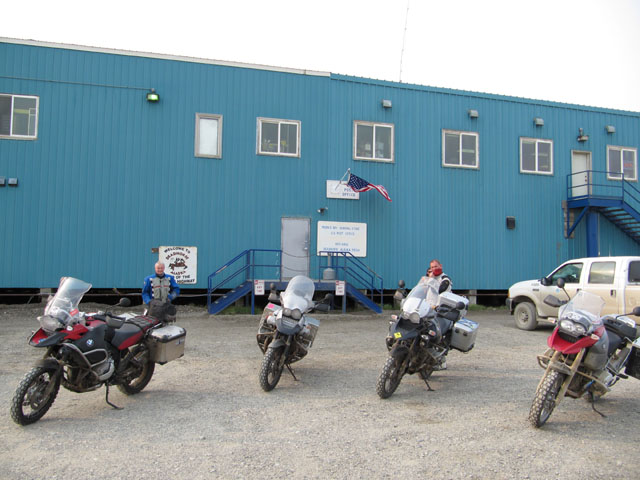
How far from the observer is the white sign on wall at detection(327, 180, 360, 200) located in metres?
14.8

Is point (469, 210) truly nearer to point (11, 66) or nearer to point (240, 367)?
point (240, 367)

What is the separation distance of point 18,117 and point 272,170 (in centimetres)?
697

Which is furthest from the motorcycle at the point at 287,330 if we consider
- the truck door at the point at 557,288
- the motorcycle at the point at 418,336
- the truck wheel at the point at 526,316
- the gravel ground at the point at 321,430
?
the truck wheel at the point at 526,316

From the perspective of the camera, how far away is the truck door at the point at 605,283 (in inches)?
377

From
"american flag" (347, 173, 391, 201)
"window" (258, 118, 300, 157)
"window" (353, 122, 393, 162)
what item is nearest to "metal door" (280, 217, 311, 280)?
"american flag" (347, 173, 391, 201)

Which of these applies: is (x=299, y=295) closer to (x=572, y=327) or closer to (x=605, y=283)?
(x=572, y=327)

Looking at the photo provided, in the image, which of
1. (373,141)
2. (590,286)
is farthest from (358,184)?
(590,286)

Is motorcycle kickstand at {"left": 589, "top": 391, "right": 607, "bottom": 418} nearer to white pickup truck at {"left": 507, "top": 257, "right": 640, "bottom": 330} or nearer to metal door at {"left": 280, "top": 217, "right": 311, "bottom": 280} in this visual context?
white pickup truck at {"left": 507, "top": 257, "right": 640, "bottom": 330}

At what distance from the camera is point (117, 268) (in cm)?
1345

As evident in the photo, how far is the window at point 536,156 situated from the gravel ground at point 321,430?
11.2m

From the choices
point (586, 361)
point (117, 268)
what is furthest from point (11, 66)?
point (586, 361)

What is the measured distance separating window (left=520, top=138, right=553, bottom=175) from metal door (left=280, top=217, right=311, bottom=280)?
25.8ft

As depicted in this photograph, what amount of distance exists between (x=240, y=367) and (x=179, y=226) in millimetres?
7538

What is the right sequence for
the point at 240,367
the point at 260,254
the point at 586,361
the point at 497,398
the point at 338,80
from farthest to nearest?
the point at 338,80, the point at 260,254, the point at 240,367, the point at 497,398, the point at 586,361
